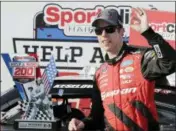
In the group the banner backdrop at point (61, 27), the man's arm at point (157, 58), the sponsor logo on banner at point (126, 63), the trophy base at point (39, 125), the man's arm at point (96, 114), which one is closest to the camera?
the man's arm at point (157, 58)

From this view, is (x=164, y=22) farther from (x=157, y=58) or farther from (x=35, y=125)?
(x=157, y=58)

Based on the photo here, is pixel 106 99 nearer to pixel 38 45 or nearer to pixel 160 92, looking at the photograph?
pixel 160 92

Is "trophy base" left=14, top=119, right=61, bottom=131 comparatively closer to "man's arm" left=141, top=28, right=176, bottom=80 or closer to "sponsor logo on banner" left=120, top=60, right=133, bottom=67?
"sponsor logo on banner" left=120, top=60, right=133, bottom=67

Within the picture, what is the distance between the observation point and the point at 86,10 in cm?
735

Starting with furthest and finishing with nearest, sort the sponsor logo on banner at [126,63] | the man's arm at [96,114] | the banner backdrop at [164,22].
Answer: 1. the banner backdrop at [164,22]
2. the man's arm at [96,114]
3. the sponsor logo on banner at [126,63]

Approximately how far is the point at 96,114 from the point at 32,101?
1.42m

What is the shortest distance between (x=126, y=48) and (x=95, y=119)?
15.6 inches

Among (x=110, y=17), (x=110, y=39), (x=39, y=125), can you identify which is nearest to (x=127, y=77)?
(x=110, y=39)

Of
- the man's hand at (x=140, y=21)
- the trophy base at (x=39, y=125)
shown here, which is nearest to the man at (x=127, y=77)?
the man's hand at (x=140, y=21)

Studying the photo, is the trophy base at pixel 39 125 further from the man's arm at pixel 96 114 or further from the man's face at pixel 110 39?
the man's face at pixel 110 39

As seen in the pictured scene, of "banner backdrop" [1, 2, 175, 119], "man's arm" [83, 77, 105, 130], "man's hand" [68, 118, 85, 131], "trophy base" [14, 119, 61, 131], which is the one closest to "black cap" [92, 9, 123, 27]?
"man's arm" [83, 77, 105, 130]

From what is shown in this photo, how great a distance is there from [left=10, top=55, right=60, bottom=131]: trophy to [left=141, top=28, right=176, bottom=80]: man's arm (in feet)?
5.55

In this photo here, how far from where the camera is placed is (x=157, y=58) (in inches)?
73.8

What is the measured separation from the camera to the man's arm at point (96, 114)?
224cm
